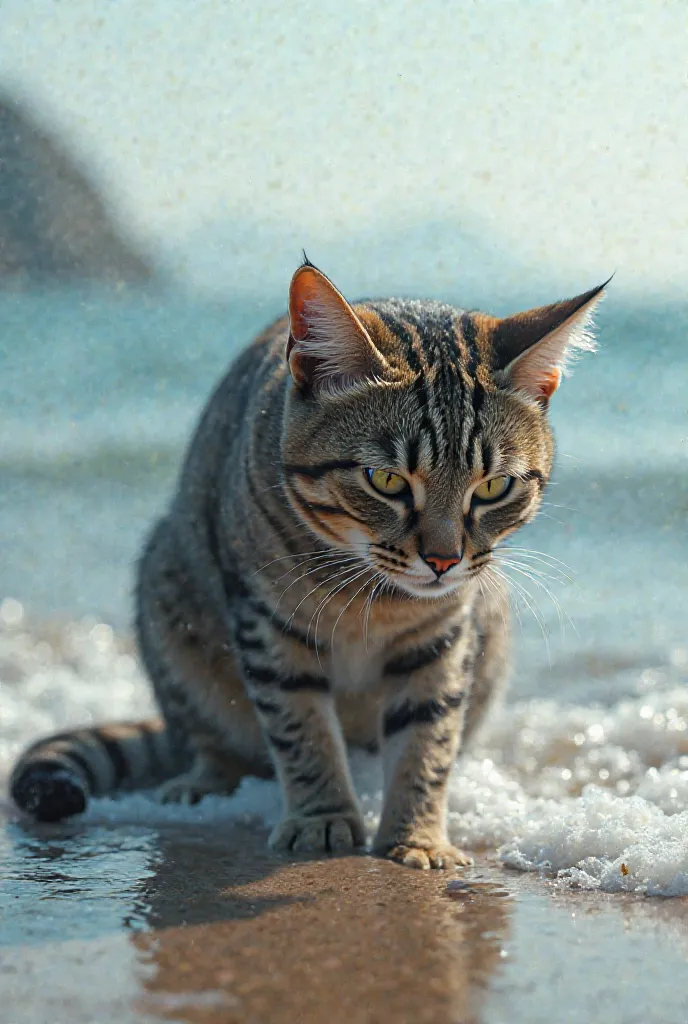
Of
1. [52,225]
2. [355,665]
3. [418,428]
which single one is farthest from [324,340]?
[52,225]

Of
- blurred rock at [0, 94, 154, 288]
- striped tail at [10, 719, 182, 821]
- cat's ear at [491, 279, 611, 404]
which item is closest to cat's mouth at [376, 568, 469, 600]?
cat's ear at [491, 279, 611, 404]

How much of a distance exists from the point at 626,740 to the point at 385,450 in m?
1.54

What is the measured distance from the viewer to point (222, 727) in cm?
301

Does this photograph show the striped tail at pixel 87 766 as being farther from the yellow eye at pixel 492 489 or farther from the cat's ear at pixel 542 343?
the cat's ear at pixel 542 343

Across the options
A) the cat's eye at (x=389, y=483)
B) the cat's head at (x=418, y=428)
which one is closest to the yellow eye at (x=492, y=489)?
the cat's head at (x=418, y=428)

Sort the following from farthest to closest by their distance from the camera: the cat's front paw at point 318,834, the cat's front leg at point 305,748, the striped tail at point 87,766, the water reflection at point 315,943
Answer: the striped tail at point 87,766 < the cat's front leg at point 305,748 < the cat's front paw at point 318,834 < the water reflection at point 315,943

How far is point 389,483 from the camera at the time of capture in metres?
2.18

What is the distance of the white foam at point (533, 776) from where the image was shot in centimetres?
215

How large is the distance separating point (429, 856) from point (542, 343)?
1055 mm

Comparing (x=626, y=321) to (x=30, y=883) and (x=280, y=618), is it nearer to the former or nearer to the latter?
(x=280, y=618)

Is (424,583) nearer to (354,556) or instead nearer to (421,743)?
(354,556)

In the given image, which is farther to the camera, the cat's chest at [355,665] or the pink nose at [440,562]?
the cat's chest at [355,665]

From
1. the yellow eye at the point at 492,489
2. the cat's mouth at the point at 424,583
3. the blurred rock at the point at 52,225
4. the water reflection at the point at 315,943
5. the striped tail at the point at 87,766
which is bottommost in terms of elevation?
the water reflection at the point at 315,943

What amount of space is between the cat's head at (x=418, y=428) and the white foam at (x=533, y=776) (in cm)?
58
